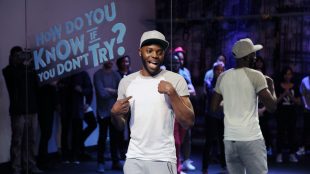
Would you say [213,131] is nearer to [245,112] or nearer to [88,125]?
[88,125]

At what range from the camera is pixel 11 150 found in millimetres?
5961

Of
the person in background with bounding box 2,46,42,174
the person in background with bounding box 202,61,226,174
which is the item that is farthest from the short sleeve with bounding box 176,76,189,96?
the person in background with bounding box 2,46,42,174

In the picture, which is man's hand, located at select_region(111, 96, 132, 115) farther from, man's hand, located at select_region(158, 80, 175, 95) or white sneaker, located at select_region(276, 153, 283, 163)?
white sneaker, located at select_region(276, 153, 283, 163)

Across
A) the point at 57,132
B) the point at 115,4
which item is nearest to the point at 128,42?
the point at 115,4

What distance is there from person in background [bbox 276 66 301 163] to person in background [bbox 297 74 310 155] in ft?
0.20

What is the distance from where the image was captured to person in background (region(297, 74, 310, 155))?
19.9 feet

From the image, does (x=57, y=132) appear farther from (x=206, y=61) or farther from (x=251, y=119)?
(x=251, y=119)

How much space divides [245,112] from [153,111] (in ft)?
4.54

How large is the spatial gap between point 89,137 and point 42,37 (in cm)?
126

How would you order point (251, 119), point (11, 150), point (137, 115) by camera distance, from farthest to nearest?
point (11, 150)
point (251, 119)
point (137, 115)

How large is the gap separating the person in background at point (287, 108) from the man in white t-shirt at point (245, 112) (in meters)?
1.76

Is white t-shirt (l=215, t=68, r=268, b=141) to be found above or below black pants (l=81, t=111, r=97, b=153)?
above

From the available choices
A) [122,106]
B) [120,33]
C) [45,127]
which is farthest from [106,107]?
[122,106]

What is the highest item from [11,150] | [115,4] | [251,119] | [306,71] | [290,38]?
[115,4]
